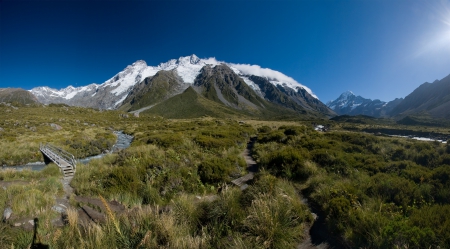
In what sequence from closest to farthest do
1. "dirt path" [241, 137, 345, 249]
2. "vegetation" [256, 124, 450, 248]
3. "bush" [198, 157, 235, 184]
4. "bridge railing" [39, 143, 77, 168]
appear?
"vegetation" [256, 124, 450, 248] < "dirt path" [241, 137, 345, 249] < "bush" [198, 157, 235, 184] < "bridge railing" [39, 143, 77, 168]

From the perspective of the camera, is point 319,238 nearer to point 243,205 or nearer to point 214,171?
point 243,205

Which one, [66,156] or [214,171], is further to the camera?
[66,156]

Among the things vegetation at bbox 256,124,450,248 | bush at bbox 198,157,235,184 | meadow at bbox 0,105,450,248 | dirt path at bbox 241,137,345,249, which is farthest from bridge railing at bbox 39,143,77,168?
dirt path at bbox 241,137,345,249

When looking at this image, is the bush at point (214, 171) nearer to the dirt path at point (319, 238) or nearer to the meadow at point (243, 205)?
the meadow at point (243, 205)

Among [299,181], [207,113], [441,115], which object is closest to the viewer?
[299,181]

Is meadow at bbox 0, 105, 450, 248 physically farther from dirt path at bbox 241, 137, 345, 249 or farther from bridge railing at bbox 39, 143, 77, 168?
bridge railing at bbox 39, 143, 77, 168

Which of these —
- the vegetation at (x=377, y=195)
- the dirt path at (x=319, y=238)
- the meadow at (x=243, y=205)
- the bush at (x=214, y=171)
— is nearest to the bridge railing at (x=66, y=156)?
the meadow at (x=243, y=205)

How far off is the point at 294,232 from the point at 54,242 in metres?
5.67

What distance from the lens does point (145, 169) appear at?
11.0m

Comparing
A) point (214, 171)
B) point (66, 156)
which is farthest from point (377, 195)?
point (66, 156)

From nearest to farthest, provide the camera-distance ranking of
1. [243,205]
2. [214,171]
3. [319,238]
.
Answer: [319,238] < [243,205] < [214,171]

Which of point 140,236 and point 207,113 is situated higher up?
point 207,113

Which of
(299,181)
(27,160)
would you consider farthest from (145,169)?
(27,160)

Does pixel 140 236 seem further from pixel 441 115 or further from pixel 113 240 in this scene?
pixel 441 115
